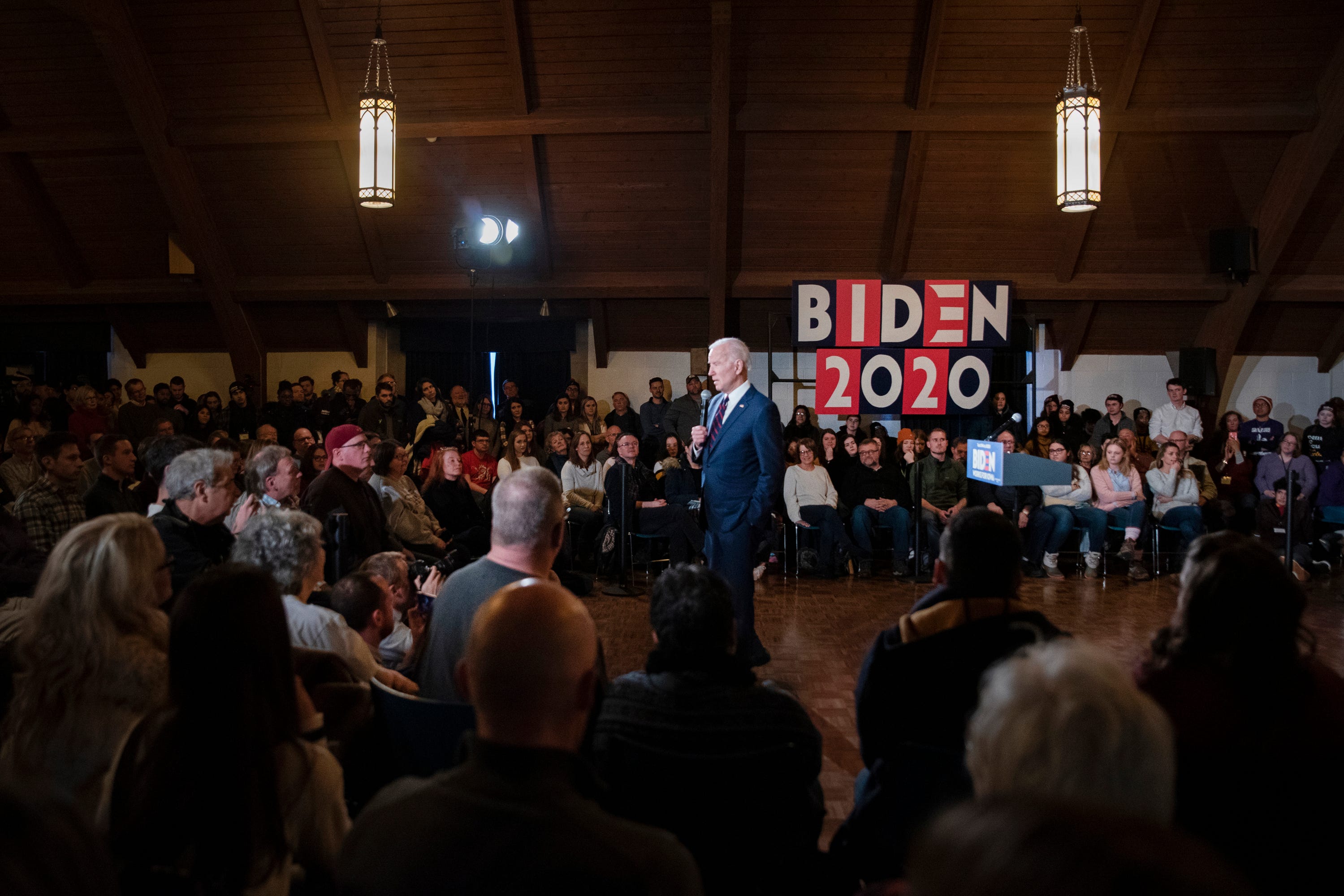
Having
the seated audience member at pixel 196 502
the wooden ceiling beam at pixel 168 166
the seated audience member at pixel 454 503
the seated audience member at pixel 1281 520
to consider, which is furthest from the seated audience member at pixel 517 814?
the wooden ceiling beam at pixel 168 166

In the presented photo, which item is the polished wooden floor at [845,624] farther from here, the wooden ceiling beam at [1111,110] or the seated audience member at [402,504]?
the wooden ceiling beam at [1111,110]

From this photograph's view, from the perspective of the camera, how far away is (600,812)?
106 cm

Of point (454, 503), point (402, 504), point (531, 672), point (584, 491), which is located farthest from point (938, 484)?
point (531, 672)

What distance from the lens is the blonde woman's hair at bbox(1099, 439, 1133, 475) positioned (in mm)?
7535

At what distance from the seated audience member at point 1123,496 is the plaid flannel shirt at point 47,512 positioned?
21.8ft

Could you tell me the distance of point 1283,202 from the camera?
876 centimetres

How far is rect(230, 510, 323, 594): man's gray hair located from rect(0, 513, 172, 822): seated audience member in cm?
72

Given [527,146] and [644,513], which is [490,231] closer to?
[527,146]

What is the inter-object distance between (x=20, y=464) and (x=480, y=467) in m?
3.01

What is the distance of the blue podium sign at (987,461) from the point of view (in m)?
5.89

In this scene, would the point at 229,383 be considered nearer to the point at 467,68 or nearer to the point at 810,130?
the point at 467,68

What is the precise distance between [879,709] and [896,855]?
0.29 metres

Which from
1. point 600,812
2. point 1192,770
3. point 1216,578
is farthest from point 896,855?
point 600,812

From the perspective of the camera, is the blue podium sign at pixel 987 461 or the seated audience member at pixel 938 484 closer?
the blue podium sign at pixel 987 461
